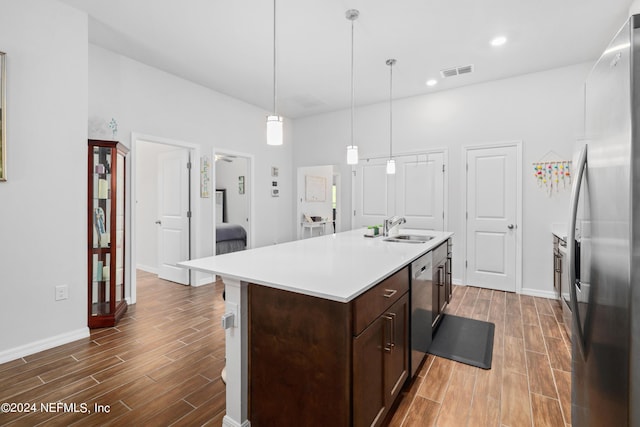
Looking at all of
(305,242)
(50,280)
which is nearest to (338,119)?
(305,242)

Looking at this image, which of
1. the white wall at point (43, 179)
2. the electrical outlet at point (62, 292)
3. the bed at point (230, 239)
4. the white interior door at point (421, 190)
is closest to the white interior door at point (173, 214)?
the bed at point (230, 239)

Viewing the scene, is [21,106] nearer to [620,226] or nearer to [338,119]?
[620,226]

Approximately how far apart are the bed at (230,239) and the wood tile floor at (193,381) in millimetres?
2284

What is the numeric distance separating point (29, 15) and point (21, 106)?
763 mm

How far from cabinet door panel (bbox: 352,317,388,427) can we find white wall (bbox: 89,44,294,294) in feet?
11.0

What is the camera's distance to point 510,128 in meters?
4.18

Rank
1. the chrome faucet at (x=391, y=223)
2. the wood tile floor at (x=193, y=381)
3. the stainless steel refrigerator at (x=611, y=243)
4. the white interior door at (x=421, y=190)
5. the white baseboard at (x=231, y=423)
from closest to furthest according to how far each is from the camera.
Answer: the stainless steel refrigerator at (x=611, y=243), the white baseboard at (x=231, y=423), the wood tile floor at (x=193, y=381), the chrome faucet at (x=391, y=223), the white interior door at (x=421, y=190)

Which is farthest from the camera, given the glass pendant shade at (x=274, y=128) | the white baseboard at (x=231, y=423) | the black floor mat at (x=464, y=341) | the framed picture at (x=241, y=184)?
the framed picture at (x=241, y=184)

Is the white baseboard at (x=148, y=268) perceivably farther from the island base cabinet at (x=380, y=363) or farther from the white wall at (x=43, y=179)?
the island base cabinet at (x=380, y=363)

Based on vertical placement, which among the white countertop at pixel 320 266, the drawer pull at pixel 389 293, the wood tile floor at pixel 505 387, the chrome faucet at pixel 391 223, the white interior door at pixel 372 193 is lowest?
the wood tile floor at pixel 505 387

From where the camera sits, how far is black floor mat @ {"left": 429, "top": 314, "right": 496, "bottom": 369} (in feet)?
7.96

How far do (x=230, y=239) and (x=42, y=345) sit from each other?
3249mm

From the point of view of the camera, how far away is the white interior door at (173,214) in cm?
447

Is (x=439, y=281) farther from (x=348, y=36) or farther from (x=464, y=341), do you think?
(x=348, y=36)
